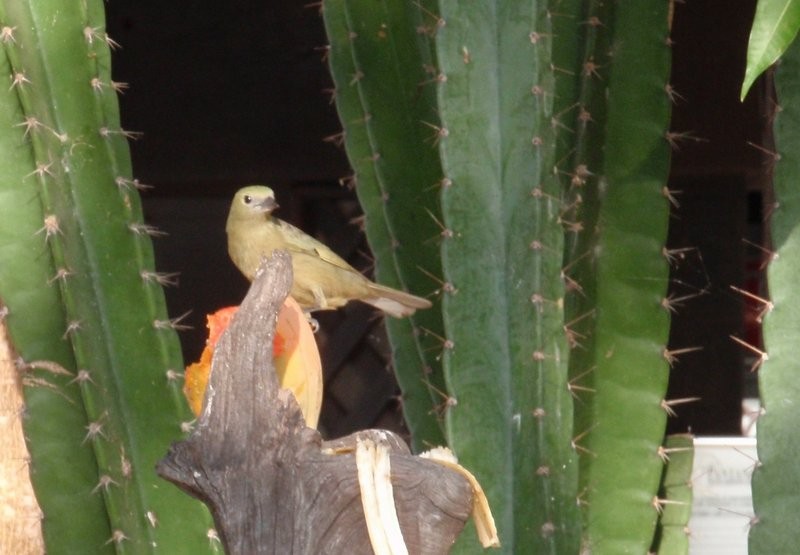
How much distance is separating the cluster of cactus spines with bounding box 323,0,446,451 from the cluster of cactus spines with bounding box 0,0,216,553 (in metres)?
0.54

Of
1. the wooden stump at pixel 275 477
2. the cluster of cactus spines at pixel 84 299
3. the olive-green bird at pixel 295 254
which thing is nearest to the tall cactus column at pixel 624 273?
the olive-green bird at pixel 295 254

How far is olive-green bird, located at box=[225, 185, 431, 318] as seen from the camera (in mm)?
2123

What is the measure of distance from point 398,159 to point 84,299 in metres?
0.73

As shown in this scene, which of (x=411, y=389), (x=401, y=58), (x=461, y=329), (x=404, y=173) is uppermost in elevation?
(x=401, y=58)

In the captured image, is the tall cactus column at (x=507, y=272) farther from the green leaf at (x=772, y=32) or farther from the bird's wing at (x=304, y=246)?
the green leaf at (x=772, y=32)

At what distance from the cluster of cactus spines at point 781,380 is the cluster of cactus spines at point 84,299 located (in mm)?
932

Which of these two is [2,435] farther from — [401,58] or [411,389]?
[401,58]

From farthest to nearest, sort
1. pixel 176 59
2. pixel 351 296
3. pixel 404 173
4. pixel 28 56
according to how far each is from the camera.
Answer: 1. pixel 176 59
2. pixel 404 173
3. pixel 351 296
4. pixel 28 56

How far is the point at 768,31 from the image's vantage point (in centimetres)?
171

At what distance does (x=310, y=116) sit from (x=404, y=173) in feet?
5.07

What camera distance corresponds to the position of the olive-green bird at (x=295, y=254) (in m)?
2.12

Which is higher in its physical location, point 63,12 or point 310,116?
point 63,12

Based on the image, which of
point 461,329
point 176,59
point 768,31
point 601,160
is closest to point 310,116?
point 176,59

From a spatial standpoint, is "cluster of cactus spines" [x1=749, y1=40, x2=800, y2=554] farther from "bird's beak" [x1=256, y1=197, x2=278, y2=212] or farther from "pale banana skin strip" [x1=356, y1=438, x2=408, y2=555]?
"pale banana skin strip" [x1=356, y1=438, x2=408, y2=555]
